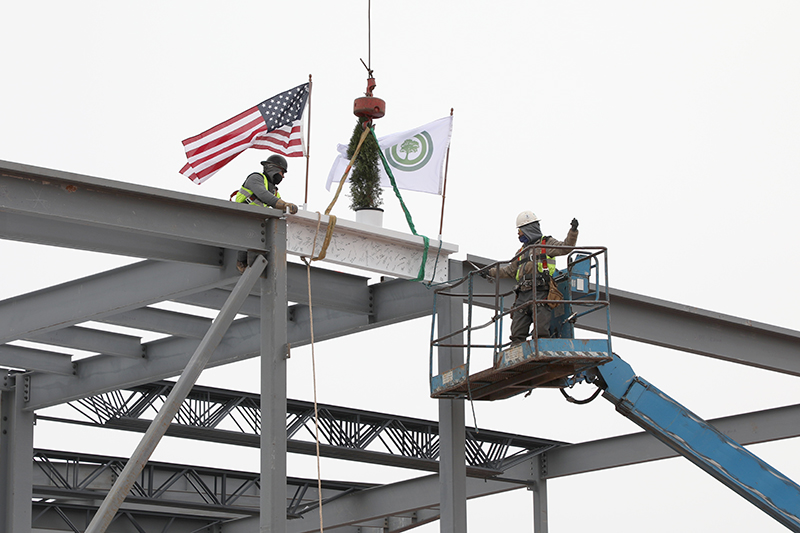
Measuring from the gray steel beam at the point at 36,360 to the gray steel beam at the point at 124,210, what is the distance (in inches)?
252

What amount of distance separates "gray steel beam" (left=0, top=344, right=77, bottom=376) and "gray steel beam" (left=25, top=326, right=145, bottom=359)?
1449 millimetres

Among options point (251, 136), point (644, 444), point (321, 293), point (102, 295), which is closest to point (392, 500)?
point (644, 444)

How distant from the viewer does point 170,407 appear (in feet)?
Answer: 44.6

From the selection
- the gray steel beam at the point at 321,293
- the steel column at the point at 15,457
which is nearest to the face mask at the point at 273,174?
the gray steel beam at the point at 321,293

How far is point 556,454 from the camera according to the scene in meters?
27.8

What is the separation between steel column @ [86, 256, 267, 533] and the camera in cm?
1312

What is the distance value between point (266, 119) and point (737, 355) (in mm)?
9454

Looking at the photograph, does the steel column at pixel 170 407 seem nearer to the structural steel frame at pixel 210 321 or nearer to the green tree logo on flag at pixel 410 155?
the structural steel frame at pixel 210 321

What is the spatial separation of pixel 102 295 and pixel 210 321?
2.41 metres

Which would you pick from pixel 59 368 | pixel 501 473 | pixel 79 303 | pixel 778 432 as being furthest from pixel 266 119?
pixel 501 473

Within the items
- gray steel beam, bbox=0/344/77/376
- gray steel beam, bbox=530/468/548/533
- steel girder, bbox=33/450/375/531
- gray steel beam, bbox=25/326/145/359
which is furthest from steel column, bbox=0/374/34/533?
gray steel beam, bbox=530/468/548/533

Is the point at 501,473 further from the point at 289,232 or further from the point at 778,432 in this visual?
the point at 289,232

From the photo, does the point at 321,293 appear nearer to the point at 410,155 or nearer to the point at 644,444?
the point at 410,155

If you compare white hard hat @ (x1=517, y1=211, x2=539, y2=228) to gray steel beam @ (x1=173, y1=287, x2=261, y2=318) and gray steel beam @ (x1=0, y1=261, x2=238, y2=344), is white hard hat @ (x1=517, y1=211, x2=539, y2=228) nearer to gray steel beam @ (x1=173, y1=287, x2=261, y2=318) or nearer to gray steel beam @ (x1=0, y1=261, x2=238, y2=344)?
gray steel beam @ (x1=0, y1=261, x2=238, y2=344)
